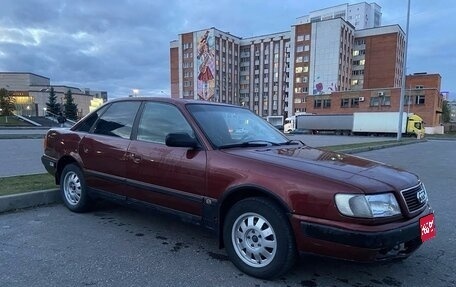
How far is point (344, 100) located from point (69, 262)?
70.2 metres

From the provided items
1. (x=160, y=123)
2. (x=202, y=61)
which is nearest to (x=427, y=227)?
(x=160, y=123)

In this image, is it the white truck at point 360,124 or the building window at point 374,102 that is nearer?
the white truck at point 360,124

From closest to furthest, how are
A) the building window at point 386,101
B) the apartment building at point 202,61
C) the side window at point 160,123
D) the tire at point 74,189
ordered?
1. the side window at point 160,123
2. the tire at point 74,189
3. the building window at point 386,101
4. the apartment building at point 202,61

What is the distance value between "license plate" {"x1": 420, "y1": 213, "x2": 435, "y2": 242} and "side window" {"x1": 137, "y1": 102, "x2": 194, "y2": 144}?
2.37m

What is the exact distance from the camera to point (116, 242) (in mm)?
3930

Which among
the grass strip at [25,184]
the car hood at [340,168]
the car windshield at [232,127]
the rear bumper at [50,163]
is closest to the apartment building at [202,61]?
the grass strip at [25,184]

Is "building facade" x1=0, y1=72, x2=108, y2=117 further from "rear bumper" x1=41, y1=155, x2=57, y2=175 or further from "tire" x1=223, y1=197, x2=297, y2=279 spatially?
"tire" x1=223, y1=197, x2=297, y2=279

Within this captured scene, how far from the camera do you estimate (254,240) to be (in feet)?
10.5

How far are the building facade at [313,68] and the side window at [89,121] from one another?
168ft

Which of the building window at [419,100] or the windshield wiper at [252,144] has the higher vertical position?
the building window at [419,100]

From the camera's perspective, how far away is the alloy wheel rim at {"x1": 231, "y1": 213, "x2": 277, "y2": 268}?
310cm

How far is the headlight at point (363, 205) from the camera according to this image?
2691mm

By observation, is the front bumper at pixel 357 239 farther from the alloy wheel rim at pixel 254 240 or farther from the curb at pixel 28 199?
the curb at pixel 28 199

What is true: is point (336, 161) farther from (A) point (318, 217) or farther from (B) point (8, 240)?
(B) point (8, 240)
